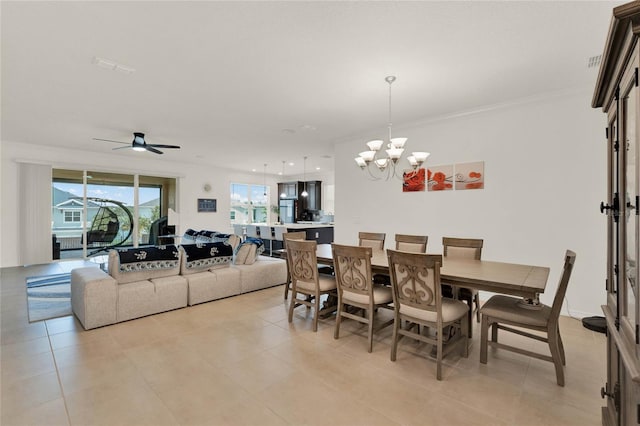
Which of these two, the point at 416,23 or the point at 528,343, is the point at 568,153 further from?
the point at 416,23

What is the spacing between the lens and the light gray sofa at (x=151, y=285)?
323cm

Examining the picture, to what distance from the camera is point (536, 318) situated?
7.52ft

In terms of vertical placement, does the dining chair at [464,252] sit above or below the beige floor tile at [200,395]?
above

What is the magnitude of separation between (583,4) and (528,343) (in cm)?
284

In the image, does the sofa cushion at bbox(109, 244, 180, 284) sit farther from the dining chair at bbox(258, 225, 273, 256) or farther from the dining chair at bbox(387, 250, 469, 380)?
the dining chair at bbox(258, 225, 273, 256)

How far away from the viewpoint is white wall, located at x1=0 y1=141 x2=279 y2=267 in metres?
6.16

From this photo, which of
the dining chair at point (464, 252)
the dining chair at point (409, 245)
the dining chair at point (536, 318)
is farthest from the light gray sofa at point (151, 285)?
the dining chair at point (536, 318)

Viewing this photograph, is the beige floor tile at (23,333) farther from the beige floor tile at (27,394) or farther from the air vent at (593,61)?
the air vent at (593,61)

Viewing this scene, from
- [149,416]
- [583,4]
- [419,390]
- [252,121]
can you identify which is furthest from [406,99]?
[149,416]

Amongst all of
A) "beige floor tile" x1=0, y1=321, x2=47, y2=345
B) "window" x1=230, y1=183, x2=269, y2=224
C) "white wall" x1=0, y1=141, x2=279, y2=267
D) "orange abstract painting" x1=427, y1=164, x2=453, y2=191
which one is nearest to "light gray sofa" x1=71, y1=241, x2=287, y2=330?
"beige floor tile" x1=0, y1=321, x2=47, y2=345

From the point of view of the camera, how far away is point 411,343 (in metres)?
2.90

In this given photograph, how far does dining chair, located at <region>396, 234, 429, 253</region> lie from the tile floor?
1061mm

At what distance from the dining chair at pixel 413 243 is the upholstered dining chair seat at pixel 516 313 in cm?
120

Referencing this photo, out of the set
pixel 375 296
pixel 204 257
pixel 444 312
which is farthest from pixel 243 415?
pixel 204 257
